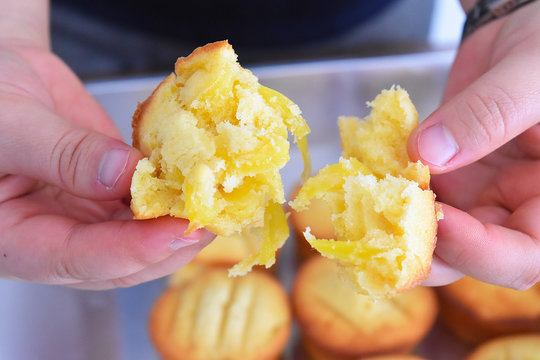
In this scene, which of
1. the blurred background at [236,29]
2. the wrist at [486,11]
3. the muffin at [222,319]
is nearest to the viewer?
the wrist at [486,11]

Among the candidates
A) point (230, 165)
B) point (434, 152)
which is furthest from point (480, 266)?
point (230, 165)

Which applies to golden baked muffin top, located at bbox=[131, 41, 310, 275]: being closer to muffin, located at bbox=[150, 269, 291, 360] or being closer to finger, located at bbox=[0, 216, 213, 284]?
finger, located at bbox=[0, 216, 213, 284]

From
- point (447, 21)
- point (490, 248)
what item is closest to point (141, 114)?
point (490, 248)

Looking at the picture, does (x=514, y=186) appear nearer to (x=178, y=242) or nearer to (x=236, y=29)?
(x=178, y=242)

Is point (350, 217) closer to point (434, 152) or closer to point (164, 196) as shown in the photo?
point (434, 152)

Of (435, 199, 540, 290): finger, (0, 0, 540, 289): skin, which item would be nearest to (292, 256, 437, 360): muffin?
(0, 0, 540, 289): skin

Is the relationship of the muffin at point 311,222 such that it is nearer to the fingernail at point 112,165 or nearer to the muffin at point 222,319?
the muffin at point 222,319

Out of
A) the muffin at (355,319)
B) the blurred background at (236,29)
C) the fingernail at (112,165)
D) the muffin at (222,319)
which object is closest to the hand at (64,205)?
the fingernail at (112,165)
